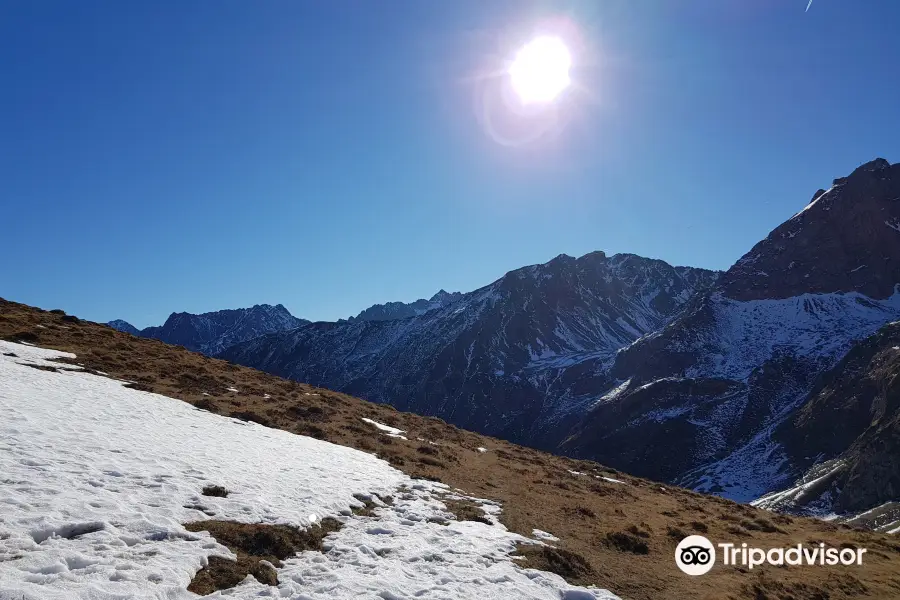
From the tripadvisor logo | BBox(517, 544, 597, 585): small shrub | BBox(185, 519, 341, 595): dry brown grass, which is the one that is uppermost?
the tripadvisor logo

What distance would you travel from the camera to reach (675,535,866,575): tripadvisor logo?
55.0 ft

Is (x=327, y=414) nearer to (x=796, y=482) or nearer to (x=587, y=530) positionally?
(x=587, y=530)

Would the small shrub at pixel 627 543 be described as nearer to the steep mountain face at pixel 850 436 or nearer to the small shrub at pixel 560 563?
the small shrub at pixel 560 563

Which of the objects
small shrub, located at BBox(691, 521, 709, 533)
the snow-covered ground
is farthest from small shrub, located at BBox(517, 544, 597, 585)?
small shrub, located at BBox(691, 521, 709, 533)

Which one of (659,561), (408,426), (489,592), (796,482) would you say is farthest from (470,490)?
(796,482)

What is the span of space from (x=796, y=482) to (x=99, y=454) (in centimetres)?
15945

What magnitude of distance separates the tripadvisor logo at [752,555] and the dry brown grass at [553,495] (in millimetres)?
515

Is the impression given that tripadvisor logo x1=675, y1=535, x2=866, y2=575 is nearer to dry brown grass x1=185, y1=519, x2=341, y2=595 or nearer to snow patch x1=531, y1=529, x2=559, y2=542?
snow patch x1=531, y1=529, x2=559, y2=542

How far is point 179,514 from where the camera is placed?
1120 cm

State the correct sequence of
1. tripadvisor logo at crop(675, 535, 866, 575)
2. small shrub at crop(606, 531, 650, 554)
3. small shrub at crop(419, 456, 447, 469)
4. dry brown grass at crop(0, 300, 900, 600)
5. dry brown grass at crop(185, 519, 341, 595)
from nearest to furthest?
dry brown grass at crop(185, 519, 341, 595) → dry brown grass at crop(0, 300, 900, 600) → small shrub at crop(606, 531, 650, 554) → tripadvisor logo at crop(675, 535, 866, 575) → small shrub at crop(419, 456, 447, 469)

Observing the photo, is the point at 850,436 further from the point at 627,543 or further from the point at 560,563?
the point at 560,563

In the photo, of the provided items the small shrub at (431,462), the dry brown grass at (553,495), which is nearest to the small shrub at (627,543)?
the dry brown grass at (553,495)

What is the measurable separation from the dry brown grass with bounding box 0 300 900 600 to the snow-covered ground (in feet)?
8.52

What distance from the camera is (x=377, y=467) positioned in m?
21.2
